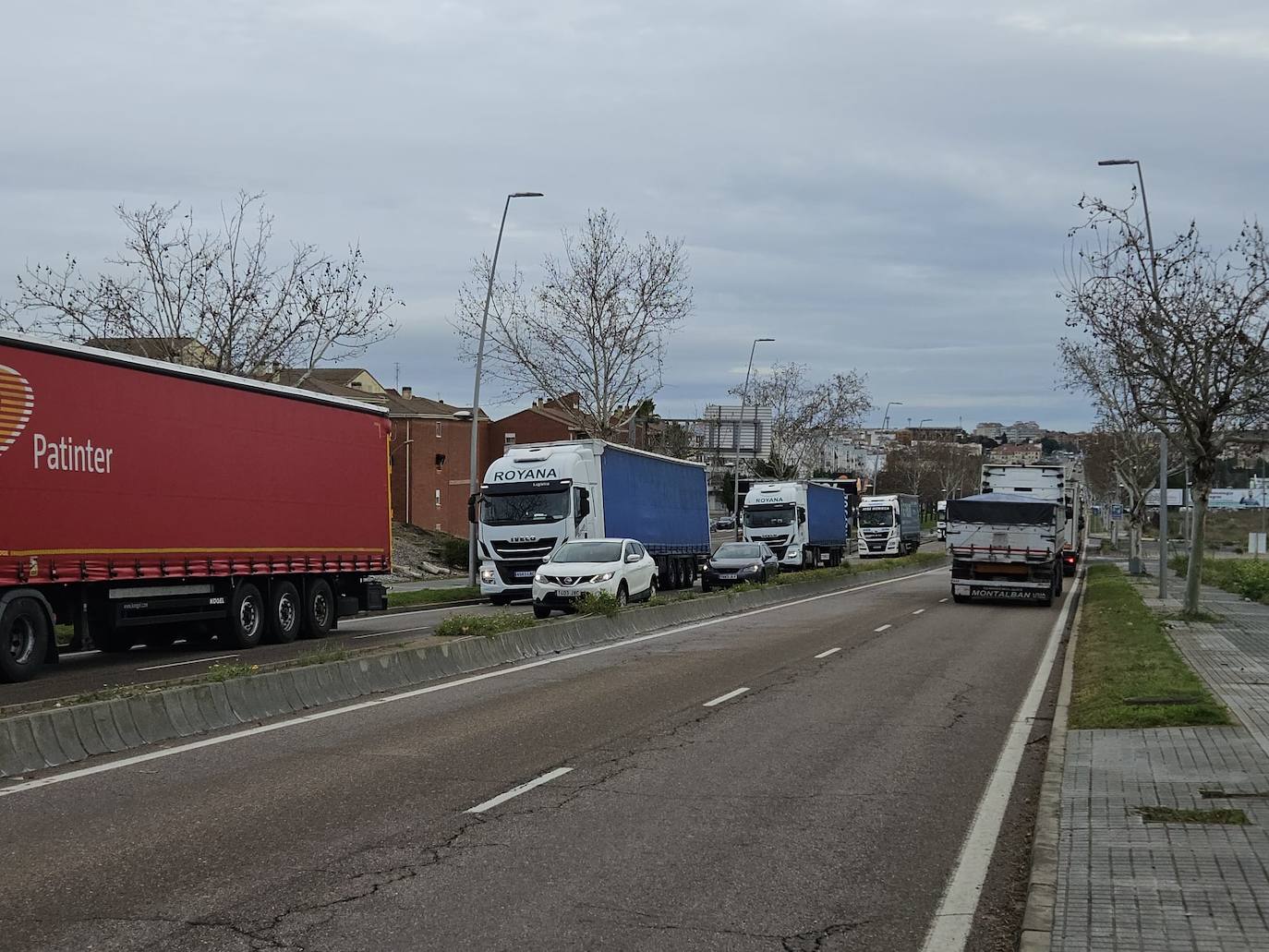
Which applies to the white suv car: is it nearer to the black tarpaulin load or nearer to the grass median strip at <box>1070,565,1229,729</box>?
the black tarpaulin load

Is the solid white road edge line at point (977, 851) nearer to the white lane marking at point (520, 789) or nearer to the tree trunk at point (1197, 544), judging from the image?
the white lane marking at point (520, 789)

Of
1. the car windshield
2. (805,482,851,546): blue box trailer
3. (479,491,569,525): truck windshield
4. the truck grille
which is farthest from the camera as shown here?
(805,482,851,546): blue box trailer

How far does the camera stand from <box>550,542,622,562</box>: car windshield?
95.2 ft

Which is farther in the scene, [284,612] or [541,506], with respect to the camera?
[541,506]

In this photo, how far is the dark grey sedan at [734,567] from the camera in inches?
1651

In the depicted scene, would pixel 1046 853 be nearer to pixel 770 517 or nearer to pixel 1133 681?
pixel 1133 681

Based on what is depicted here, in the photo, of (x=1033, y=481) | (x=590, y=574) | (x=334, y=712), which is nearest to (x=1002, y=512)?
(x=1033, y=481)

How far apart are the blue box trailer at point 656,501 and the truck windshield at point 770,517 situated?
6.57 m

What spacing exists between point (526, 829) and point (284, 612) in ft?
50.5

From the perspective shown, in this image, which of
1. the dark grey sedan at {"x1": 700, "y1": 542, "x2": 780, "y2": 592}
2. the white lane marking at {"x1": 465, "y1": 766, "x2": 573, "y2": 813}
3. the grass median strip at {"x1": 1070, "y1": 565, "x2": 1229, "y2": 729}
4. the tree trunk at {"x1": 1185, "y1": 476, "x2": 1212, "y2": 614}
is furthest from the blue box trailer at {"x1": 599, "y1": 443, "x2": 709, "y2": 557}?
the white lane marking at {"x1": 465, "y1": 766, "x2": 573, "y2": 813}

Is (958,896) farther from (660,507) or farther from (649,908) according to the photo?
(660,507)

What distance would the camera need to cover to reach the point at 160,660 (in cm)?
1988

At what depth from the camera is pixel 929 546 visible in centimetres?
10950

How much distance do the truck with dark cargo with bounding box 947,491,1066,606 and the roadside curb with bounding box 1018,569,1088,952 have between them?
20178 mm
